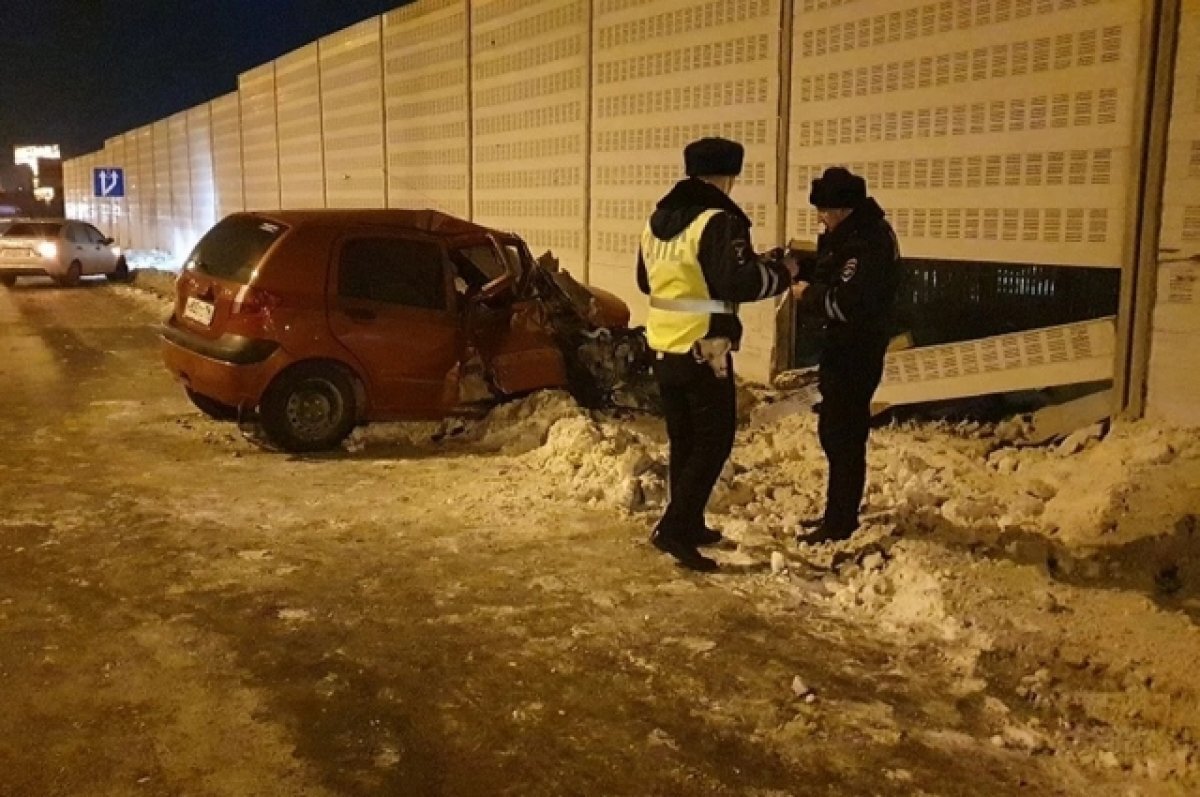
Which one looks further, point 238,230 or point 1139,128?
point 238,230

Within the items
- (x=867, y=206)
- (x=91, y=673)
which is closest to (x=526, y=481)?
(x=867, y=206)

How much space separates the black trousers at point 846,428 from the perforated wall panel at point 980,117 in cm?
219

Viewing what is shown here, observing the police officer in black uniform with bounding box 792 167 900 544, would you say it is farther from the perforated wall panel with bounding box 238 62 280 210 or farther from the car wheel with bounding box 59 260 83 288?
the car wheel with bounding box 59 260 83 288

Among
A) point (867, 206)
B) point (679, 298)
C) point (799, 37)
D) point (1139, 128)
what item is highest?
point (799, 37)

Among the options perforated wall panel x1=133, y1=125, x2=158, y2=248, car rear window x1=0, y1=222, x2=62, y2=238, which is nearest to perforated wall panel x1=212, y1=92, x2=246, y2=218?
car rear window x1=0, y1=222, x2=62, y2=238

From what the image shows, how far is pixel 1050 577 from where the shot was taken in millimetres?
5023

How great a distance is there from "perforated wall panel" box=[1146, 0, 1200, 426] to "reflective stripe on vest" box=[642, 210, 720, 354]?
293cm

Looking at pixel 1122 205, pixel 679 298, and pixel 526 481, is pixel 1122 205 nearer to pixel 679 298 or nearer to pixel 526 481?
pixel 679 298

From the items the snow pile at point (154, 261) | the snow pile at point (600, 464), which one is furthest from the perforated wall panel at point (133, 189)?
the snow pile at point (600, 464)

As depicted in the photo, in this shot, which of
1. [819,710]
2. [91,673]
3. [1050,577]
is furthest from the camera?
[1050,577]

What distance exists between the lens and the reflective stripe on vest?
5.07 meters

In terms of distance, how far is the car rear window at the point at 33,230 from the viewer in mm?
23562

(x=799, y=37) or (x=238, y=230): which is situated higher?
(x=799, y=37)

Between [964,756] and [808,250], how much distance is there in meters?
5.58
